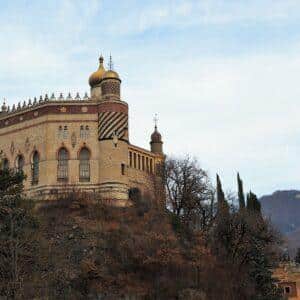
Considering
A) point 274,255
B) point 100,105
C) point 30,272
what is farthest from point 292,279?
point 30,272

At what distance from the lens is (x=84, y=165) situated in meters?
55.1

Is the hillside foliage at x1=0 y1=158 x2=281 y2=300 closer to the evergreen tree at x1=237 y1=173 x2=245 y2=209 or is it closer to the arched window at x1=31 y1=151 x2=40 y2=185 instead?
the evergreen tree at x1=237 y1=173 x2=245 y2=209

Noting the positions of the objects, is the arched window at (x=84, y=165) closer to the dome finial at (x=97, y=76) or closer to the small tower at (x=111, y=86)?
the small tower at (x=111, y=86)

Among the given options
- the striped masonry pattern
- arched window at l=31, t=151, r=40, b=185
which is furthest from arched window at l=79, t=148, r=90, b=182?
arched window at l=31, t=151, r=40, b=185

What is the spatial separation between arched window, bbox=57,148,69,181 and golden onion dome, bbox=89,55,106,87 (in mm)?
9517

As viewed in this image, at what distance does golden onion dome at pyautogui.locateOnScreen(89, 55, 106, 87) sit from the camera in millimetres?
61156

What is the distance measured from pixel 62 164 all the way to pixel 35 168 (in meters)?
3.01

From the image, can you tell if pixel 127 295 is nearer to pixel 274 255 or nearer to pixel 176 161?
pixel 274 255

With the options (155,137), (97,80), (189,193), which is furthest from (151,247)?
(155,137)

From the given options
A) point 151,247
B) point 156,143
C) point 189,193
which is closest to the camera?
point 151,247

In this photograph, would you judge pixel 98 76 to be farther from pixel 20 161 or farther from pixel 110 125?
pixel 20 161

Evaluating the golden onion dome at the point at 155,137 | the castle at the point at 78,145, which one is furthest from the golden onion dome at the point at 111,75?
the golden onion dome at the point at 155,137

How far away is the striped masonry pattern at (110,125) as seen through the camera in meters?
55.0

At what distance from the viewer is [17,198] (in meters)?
30.9
